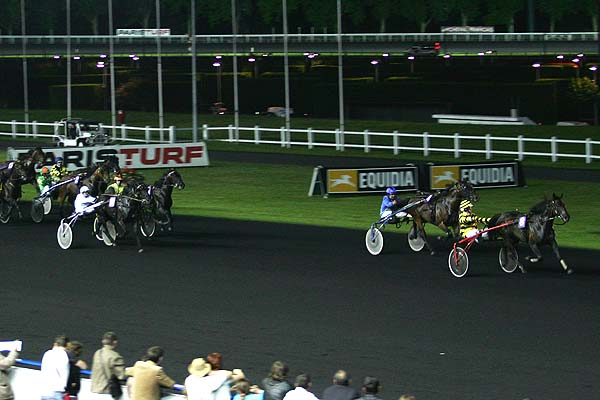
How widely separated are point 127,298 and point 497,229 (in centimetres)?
593

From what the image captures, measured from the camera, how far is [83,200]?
78.2 ft

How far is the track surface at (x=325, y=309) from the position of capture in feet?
48.3

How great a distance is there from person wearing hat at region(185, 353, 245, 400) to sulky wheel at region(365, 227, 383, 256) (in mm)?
11510

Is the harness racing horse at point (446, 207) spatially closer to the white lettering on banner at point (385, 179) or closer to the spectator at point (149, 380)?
the white lettering on banner at point (385, 179)

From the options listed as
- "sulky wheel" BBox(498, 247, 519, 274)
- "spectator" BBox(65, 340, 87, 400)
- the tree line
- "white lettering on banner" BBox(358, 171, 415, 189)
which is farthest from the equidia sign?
the tree line

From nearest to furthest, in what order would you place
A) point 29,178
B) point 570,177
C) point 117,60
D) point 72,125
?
point 29,178
point 570,177
point 72,125
point 117,60

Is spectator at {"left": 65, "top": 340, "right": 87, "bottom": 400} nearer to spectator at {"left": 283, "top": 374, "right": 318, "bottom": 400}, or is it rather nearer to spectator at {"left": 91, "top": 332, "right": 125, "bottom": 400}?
spectator at {"left": 91, "top": 332, "right": 125, "bottom": 400}

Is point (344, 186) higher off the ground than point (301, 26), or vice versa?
point (301, 26)

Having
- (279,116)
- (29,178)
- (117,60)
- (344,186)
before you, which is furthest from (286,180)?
(117,60)

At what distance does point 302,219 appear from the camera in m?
28.1

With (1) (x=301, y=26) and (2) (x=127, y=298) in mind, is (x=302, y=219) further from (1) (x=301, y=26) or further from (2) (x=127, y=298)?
(1) (x=301, y=26)

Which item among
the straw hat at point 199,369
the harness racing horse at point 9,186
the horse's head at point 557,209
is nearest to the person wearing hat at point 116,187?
the harness racing horse at point 9,186

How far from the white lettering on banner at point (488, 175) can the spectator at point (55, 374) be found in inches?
812

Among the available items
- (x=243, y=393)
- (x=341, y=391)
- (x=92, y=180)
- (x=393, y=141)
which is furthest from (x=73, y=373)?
(x=393, y=141)
